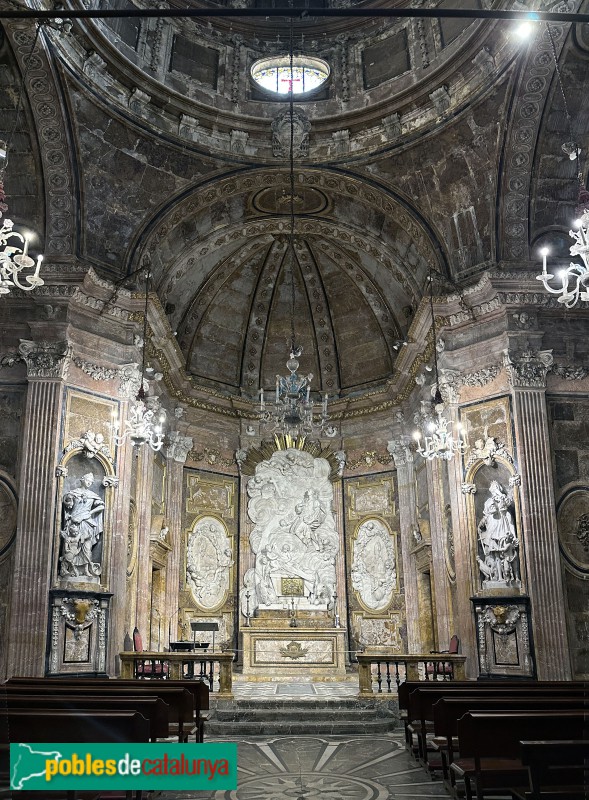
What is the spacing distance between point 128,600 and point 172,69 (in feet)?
34.6

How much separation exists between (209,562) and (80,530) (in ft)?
20.6

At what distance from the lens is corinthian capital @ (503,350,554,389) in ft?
43.0

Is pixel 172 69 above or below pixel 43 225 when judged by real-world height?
above

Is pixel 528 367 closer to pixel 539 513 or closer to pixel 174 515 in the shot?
pixel 539 513

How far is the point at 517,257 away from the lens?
1409 cm

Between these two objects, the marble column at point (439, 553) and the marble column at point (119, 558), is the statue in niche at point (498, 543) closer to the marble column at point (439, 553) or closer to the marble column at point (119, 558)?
the marble column at point (439, 553)

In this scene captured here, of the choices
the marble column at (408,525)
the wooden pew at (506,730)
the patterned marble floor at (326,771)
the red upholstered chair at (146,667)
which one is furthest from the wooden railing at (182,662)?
the marble column at (408,525)

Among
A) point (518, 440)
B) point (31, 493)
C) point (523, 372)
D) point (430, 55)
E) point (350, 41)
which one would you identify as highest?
point (350, 41)

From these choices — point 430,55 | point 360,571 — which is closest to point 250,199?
point 430,55

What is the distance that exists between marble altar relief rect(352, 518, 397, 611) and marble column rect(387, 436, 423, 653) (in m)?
0.50

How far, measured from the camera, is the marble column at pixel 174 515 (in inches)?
666

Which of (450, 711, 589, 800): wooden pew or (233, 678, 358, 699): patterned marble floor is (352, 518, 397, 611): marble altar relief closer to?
(233, 678, 358, 699): patterned marble floor

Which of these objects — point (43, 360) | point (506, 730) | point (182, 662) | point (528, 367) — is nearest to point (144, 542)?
point (182, 662)

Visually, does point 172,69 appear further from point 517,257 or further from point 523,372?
point 523,372
